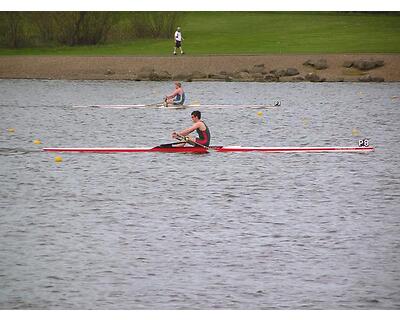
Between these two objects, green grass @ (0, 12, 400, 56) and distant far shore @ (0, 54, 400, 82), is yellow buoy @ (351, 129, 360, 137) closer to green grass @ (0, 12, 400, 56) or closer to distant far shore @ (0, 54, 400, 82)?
distant far shore @ (0, 54, 400, 82)

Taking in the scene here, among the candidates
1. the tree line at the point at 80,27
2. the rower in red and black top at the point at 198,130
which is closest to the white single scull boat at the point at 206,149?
the rower in red and black top at the point at 198,130

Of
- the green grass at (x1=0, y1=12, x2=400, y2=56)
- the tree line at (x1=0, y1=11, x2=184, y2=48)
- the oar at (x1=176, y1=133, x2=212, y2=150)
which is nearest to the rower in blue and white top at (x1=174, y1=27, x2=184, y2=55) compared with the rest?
the green grass at (x1=0, y1=12, x2=400, y2=56)

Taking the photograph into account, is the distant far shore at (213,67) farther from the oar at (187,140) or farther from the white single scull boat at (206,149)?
the oar at (187,140)

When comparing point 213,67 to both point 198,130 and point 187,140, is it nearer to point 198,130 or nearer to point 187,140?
point 198,130

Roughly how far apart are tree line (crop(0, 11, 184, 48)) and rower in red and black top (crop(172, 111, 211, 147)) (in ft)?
116

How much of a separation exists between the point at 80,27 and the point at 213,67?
12.2m

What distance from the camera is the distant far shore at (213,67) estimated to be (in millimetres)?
55656

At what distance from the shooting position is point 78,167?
26719 millimetres

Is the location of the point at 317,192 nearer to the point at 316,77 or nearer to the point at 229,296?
the point at 229,296

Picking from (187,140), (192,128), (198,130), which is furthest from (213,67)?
(192,128)

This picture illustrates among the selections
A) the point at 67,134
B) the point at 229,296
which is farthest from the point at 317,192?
the point at 67,134

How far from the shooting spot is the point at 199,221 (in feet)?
66.2

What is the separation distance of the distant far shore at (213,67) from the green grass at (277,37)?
240 cm

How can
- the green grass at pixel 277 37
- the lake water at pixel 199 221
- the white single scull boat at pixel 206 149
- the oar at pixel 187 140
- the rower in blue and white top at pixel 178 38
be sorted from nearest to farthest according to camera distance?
the lake water at pixel 199 221 → the oar at pixel 187 140 → the white single scull boat at pixel 206 149 → the rower in blue and white top at pixel 178 38 → the green grass at pixel 277 37
